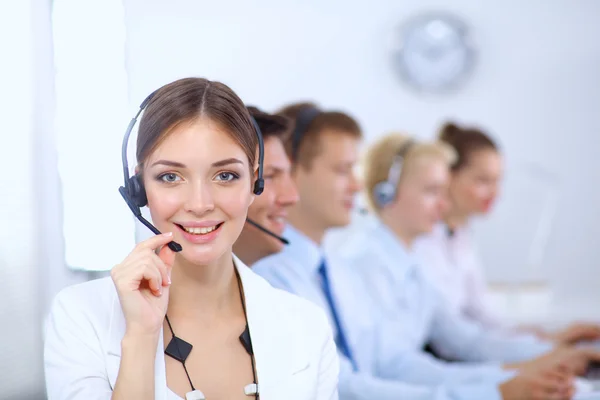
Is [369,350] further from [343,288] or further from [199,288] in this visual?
[199,288]

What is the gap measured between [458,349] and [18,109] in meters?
1.85

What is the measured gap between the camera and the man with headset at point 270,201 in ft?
4.78

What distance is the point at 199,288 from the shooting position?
46.1 inches

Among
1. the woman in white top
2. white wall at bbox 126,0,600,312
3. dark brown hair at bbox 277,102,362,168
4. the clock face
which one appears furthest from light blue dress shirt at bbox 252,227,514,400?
the clock face

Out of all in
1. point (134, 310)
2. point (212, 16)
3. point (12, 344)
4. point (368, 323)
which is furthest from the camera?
point (368, 323)

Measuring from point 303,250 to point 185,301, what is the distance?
69 cm

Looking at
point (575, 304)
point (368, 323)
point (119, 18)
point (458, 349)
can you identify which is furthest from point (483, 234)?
point (119, 18)

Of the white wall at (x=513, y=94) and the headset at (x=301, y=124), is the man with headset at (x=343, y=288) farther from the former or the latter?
the white wall at (x=513, y=94)

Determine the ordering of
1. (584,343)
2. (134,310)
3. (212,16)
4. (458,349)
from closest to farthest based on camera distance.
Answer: (134,310) → (212,16) → (584,343) → (458,349)

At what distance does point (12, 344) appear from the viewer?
1.27m

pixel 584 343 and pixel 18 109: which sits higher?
pixel 18 109

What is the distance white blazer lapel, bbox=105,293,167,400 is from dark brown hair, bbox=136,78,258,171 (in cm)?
22

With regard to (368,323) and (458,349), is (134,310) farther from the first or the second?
(458,349)

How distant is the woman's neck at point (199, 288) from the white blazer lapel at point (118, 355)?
0.07 meters
